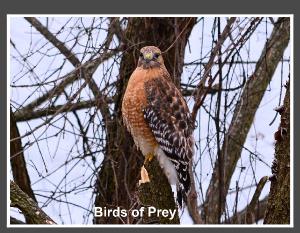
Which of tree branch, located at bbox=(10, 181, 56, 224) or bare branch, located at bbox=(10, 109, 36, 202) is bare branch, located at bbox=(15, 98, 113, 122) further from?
tree branch, located at bbox=(10, 181, 56, 224)

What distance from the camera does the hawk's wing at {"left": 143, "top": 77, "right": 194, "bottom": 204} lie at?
4961mm

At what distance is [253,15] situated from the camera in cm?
555

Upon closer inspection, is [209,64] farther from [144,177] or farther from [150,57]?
[144,177]

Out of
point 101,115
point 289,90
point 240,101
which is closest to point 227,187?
point 240,101

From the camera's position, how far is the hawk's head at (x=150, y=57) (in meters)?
5.10

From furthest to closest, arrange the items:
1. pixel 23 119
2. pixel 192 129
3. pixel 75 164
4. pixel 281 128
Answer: pixel 23 119 < pixel 75 164 < pixel 192 129 < pixel 281 128

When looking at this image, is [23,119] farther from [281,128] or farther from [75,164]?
[281,128]

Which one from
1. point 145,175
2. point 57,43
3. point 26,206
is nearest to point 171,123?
point 145,175

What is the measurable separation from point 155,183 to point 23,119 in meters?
2.31

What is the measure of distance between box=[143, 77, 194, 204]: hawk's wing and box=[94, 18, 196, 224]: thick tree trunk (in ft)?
2.58

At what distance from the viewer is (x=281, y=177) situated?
14.8ft

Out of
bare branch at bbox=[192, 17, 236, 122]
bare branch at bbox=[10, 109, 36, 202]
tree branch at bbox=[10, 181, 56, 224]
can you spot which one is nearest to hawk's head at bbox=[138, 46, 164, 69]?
bare branch at bbox=[192, 17, 236, 122]

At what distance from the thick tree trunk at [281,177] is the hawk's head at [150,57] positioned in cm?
88

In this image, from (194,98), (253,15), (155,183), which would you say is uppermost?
(253,15)
